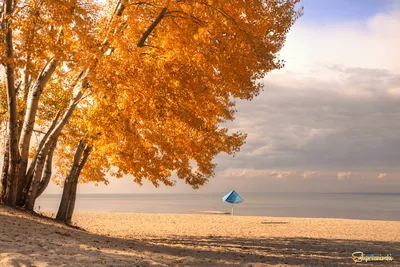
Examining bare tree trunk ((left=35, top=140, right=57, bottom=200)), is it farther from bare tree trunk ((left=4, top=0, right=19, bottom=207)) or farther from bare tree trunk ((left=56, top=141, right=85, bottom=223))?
bare tree trunk ((left=4, top=0, right=19, bottom=207))

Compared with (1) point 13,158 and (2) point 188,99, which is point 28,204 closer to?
(1) point 13,158

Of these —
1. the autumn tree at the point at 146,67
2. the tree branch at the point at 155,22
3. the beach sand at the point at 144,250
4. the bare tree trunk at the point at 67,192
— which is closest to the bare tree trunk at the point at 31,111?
the autumn tree at the point at 146,67

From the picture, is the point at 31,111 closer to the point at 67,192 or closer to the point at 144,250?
the point at 67,192

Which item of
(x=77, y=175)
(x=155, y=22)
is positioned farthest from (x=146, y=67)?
(x=77, y=175)

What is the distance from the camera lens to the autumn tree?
528 inches

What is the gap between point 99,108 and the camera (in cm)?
1402

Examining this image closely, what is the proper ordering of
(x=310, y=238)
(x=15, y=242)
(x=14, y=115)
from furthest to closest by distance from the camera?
(x=310, y=238), (x=14, y=115), (x=15, y=242)

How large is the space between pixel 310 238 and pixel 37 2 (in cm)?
1720

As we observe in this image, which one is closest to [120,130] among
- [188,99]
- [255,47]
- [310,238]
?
[188,99]

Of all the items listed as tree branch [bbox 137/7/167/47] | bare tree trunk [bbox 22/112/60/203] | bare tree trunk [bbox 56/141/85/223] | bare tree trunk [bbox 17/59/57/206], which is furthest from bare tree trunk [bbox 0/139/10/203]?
tree branch [bbox 137/7/167/47]

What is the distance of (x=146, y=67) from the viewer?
13305 mm

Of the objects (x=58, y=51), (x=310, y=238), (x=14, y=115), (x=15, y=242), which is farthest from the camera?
(x=310, y=238)

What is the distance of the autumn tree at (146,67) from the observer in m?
13.4

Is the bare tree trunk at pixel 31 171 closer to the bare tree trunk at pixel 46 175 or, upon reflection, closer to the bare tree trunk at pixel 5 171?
the bare tree trunk at pixel 46 175
